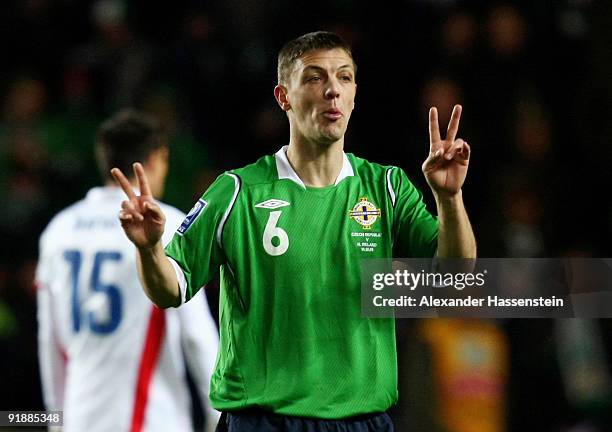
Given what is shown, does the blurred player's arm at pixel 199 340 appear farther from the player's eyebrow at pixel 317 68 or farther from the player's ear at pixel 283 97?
the player's eyebrow at pixel 317 68

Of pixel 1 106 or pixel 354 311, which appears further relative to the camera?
pixel 1 106

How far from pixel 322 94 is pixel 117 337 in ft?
5.05

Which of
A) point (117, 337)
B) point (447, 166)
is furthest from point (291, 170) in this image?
point (117, 337)

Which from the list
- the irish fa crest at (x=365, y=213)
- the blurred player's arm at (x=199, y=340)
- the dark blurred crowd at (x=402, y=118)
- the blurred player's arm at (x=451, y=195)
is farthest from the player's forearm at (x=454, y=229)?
the dark blurred crowd at (x=402, y=118)

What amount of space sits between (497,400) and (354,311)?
357cm

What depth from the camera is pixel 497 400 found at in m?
6.91

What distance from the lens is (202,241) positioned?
360cm

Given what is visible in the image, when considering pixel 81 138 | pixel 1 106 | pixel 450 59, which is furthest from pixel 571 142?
pixel 1 106

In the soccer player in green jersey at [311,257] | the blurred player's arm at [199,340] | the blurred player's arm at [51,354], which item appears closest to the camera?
the soccer player in green jersey at [311,257]

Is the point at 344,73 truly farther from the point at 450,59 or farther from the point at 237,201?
the point at 450,59

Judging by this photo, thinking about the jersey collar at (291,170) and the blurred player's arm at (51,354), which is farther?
the blurred player's arm at (51,354)

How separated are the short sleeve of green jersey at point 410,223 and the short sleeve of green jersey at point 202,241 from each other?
521 mm

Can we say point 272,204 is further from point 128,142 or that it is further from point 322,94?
point 128,142

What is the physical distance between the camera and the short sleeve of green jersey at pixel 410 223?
3598 mm
